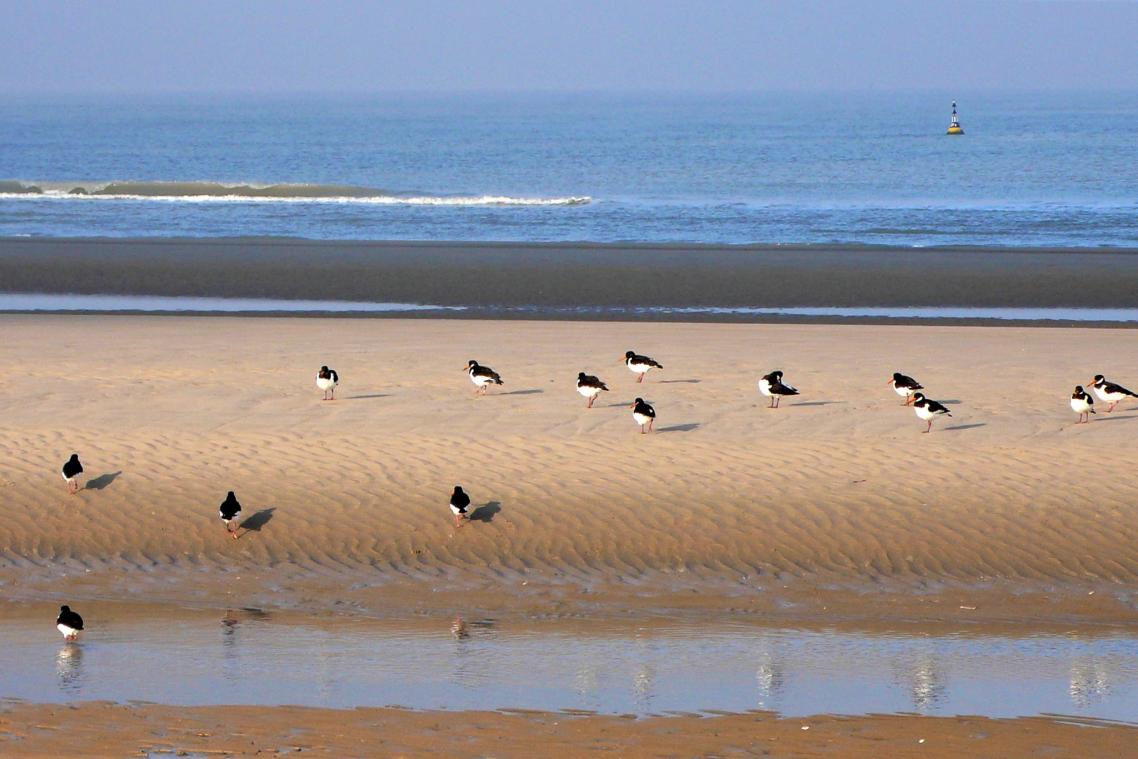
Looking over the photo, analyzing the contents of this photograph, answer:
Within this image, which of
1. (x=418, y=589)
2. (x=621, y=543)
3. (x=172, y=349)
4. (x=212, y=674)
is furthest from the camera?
(x=172, y=349)

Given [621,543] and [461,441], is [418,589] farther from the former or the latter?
[461,441]

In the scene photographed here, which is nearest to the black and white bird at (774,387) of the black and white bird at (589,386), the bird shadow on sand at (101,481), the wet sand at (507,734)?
the black and white bird at (589,386)

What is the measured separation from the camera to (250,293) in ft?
106

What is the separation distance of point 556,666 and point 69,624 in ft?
12.6

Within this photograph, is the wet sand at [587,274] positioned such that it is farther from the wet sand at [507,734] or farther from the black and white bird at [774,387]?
the wet sand at [507,734]

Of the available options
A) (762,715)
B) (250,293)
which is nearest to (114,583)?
(762,715)

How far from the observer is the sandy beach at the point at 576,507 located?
1260 cm

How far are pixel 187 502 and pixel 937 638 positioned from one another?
7.50m

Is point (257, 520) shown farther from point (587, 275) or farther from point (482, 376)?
point (587, 275)

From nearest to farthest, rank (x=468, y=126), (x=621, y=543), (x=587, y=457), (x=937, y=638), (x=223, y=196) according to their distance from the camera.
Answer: (x=937, y=638) → (x=621, y=543) → (x=587, y=457) → (x=223, y=196) → (x=468, y=126)

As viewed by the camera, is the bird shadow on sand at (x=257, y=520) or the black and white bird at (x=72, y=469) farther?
the black and white bird at (x=72, y=469)

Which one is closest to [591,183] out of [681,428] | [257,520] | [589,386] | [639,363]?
[639,363]

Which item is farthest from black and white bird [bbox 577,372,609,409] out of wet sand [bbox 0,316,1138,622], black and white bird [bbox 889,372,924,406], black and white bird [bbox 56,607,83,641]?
black and white bird [bbox 56,607,83,641]

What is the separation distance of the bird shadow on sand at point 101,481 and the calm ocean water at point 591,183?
29868 mm
